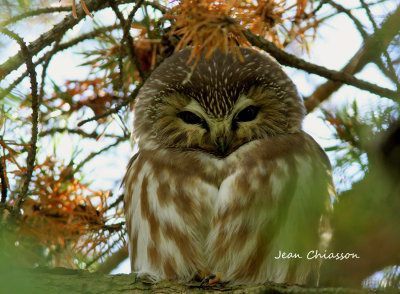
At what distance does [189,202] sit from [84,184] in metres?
1.11

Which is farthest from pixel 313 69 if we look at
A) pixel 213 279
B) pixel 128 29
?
pixel 213 279

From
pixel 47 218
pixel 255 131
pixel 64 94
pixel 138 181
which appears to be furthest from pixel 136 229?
pixel 64 94

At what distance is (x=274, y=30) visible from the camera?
11.1 feet

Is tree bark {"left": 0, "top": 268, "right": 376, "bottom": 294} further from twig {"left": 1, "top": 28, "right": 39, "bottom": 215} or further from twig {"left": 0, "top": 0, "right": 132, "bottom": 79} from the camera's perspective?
twig {"left": 0, "top": 0, "right": 132, "bottom": 79}

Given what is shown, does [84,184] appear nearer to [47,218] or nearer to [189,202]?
[47,218]

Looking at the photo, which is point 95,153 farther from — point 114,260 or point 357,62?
point 357,62

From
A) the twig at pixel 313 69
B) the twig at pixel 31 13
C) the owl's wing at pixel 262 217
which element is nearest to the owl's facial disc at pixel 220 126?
the owl's wing at pixel 262 217

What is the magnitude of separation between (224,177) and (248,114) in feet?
1.71

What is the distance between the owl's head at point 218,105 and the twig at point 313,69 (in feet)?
0.71

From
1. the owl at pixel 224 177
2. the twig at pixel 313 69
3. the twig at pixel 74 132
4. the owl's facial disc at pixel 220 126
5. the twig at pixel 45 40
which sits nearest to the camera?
the twig at pixel 45 40

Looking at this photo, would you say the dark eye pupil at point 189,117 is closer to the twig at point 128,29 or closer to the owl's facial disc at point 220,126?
the owl's facial disc at point 220,126

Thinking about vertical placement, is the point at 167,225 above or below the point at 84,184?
below

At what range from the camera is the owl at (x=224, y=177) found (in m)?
2.81

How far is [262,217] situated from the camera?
2.79m
